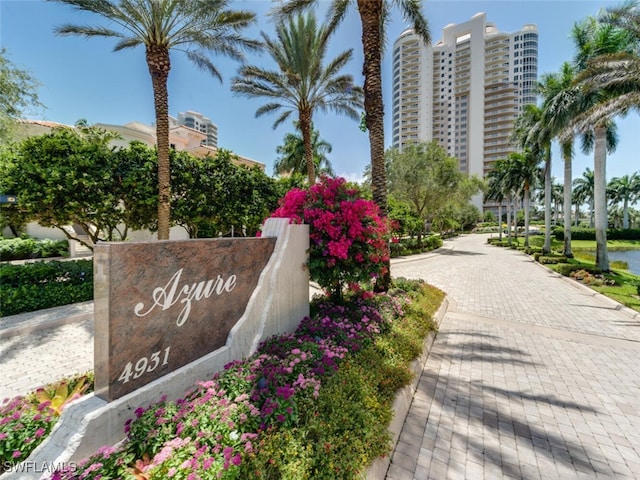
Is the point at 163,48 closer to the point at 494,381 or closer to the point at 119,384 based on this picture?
the point at 119,384

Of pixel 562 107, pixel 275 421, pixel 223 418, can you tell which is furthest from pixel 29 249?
pixel 562 107

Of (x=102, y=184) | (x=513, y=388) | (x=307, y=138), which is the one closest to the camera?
(x=513, y=388)

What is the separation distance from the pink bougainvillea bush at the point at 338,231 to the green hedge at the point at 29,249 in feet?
70.9

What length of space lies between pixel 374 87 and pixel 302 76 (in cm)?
770

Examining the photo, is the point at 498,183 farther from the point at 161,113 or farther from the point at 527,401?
the point at 161,113

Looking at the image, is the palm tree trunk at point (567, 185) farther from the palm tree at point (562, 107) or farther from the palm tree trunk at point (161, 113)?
the palm tree trunk at point (161, 113)

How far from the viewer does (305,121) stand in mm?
14648

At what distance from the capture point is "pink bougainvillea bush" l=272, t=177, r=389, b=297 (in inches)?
203

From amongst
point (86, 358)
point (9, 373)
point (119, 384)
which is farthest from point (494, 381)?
point (9, 373)

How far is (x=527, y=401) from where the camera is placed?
3.97 metres

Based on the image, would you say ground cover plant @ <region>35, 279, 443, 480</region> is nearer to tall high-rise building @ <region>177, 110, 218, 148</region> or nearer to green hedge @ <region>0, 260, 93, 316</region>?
green hedge @ <region>0, 260, 93, 316</region>

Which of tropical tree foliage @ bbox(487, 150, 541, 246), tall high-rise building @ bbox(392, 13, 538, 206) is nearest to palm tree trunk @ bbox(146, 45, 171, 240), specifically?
tropical tree foliage @ bbox(487, 150, 541, 246)

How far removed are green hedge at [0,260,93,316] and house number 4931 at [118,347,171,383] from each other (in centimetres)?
783

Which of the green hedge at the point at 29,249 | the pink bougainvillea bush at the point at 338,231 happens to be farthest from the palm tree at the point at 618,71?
the green hedge at the point at 29,249
